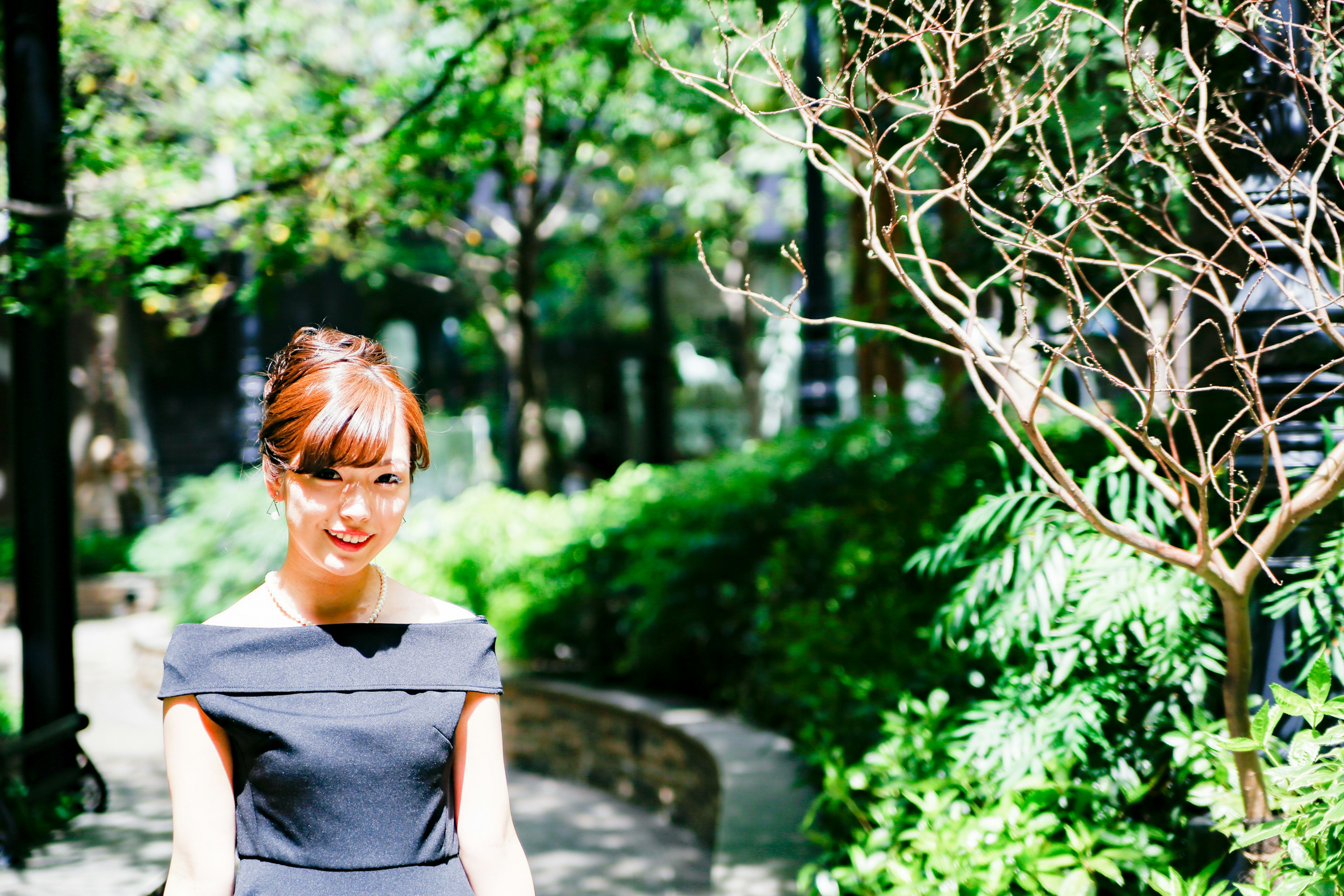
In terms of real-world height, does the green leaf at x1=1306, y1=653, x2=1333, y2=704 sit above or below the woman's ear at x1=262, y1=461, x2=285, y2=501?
below

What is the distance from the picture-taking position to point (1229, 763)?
9.66ft

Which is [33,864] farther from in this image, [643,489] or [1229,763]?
[643,489]

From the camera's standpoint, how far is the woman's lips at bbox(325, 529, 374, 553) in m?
1.86

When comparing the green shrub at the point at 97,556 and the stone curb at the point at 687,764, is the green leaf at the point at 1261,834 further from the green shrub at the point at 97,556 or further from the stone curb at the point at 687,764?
the green shrub at the point at 97,556

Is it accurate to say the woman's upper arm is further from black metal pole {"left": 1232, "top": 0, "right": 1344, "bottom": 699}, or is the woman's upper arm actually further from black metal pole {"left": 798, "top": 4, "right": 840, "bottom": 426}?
black metal pole {"left": 798, "top": 4, "right": 840, "bottom": 426}

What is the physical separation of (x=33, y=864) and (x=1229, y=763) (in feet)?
13.8

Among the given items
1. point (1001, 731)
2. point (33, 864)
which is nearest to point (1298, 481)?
point (1001, 731)

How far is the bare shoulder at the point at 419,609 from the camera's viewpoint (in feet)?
6.53

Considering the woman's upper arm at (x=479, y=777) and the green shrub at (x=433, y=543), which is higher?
the woman's upper arm at (x=479, y=777)

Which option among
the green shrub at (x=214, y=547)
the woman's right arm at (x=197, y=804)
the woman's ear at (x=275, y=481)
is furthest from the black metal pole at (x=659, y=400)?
the woman's right arm at (x=197, y=804)

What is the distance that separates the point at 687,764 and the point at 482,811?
4099 mm

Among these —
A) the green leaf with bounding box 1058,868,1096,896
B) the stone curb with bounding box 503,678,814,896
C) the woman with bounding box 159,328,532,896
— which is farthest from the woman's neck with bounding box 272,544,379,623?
the stone curb with bounding box 503,678,814,896

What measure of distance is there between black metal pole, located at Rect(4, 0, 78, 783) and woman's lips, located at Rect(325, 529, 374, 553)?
11.1ft

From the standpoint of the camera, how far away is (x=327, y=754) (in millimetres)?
1800
